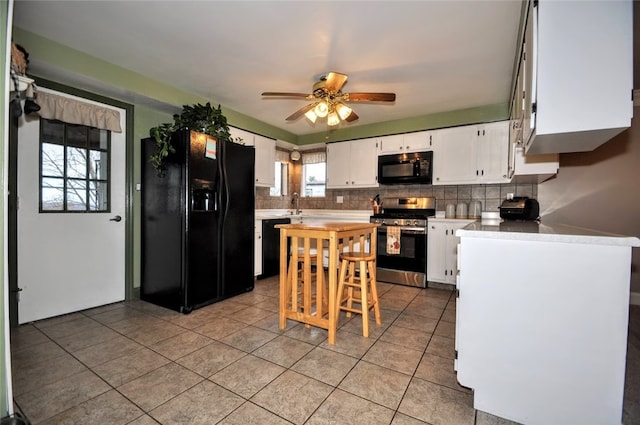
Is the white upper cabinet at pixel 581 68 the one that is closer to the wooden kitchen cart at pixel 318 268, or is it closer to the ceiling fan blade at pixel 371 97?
the ceiling fan blade at pixel 371 97

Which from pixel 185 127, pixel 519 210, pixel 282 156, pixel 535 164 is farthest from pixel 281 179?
pixel 535 164

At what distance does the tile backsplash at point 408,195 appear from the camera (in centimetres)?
389

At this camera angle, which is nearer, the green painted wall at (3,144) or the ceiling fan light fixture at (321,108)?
the green painted wall at (3,144)

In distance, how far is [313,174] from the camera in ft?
17.9

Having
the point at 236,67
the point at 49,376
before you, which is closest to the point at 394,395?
the point at 49,376

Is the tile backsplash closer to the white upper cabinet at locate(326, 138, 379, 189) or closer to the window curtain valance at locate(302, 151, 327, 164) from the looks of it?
the white upper cabinet at locate(326, 138, 379, 189)

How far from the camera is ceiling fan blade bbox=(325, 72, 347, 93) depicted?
2492 mm

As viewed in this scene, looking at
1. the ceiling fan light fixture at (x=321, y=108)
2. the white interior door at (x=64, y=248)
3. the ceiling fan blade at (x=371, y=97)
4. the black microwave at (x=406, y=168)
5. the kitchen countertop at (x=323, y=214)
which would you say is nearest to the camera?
the white interior door at (x=64, y=248)

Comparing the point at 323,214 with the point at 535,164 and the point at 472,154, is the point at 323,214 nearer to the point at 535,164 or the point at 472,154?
the point at 472,154

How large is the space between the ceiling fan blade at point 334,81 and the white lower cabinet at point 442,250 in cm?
214

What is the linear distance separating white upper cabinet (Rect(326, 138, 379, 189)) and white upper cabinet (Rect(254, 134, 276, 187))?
0.96 meters

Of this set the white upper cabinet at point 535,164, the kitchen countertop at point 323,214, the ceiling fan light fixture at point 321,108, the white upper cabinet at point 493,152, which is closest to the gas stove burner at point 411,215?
the kitchen countertop at point 323,214

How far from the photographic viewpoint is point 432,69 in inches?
109

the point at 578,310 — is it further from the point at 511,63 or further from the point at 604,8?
the point at 511,63
